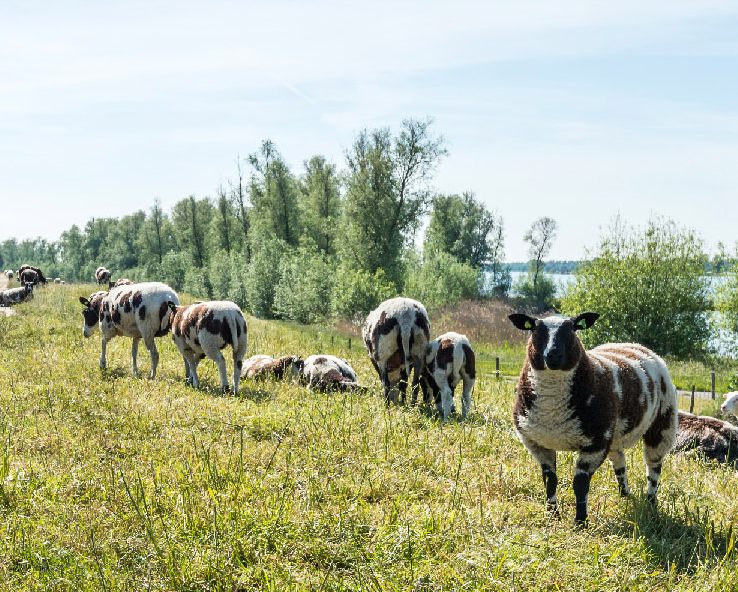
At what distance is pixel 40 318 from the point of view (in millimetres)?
22875

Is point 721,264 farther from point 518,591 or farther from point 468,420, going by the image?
point 518,591

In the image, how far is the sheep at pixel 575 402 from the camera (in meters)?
6.25

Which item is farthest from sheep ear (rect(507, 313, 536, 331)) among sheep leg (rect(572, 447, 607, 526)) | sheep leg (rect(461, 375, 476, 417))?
sheep leg (rect(461, 375, 476, 417))

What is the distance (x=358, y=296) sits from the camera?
46406mm

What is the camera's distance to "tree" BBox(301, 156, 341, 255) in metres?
69.2

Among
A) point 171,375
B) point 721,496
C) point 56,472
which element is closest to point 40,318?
point 171,375

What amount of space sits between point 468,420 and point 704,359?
31639 millimetres

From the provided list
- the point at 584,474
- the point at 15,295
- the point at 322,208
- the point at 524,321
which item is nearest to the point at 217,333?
the point at 524,321

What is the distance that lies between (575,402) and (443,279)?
67.5 metres

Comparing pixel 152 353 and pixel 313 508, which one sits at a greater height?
pixel 152 353

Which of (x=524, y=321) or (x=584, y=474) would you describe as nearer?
(x=584, y=474)

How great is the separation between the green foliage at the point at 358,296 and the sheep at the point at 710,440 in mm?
34614

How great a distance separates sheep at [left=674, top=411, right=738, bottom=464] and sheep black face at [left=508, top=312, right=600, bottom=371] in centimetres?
598

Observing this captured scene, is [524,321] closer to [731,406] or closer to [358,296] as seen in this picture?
[731,406]
